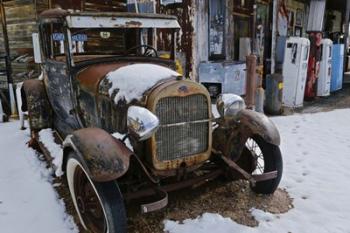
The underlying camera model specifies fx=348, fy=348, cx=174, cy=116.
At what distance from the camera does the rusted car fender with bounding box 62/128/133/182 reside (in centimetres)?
243

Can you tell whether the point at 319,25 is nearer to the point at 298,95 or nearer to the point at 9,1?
the point at 298,95

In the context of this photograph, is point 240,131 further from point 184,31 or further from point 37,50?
point 184,31

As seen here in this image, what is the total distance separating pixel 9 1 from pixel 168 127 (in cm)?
640

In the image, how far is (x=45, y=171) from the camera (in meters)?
4.08

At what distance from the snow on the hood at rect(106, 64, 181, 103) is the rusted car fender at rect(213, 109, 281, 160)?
74 cm

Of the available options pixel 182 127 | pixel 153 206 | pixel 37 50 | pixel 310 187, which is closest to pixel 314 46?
pixel 310 187

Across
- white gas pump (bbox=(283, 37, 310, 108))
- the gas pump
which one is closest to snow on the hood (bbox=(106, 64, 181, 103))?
white gas pump (bbox=(283, 37, 310, 108))

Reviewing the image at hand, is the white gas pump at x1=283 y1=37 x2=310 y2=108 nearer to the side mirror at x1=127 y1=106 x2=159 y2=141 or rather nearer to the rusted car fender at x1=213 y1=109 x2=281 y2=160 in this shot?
the rusted car fender at x1=213 y1=109 x2=281 y2=160

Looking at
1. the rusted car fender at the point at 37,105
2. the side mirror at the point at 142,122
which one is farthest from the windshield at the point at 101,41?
the side mirror at the point at 142,122

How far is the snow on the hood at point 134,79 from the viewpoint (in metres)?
2.92

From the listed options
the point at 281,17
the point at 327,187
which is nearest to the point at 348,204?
the point at 327,187

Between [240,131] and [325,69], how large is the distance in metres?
Result: 6.60

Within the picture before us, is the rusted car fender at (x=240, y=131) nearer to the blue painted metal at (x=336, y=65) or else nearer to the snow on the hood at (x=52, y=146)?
the snow on the hood at (x=52, y=146)

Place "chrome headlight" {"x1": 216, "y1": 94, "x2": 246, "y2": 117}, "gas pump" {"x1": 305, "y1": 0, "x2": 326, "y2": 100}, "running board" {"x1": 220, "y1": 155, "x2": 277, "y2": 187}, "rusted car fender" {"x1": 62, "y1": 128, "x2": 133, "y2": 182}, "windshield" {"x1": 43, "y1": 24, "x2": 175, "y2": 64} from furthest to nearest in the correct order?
"gas pump" {"x1": 305, "y1": 0, "x2": 326, "y2": 100}
"windshield" {"x1": 43, "y1": 24, "x2": 175, "y2": 64}
"chrome headlight" {"x1": 216, "y1": 94, "x2": 246, "y2": 117}
"running board" {"x1": 220, "y1": 155, "x2": 277, "y2": 187}
"rusted car fender" {"x1": 62, "y1": 128, "x2": 133, "y2": 182}
